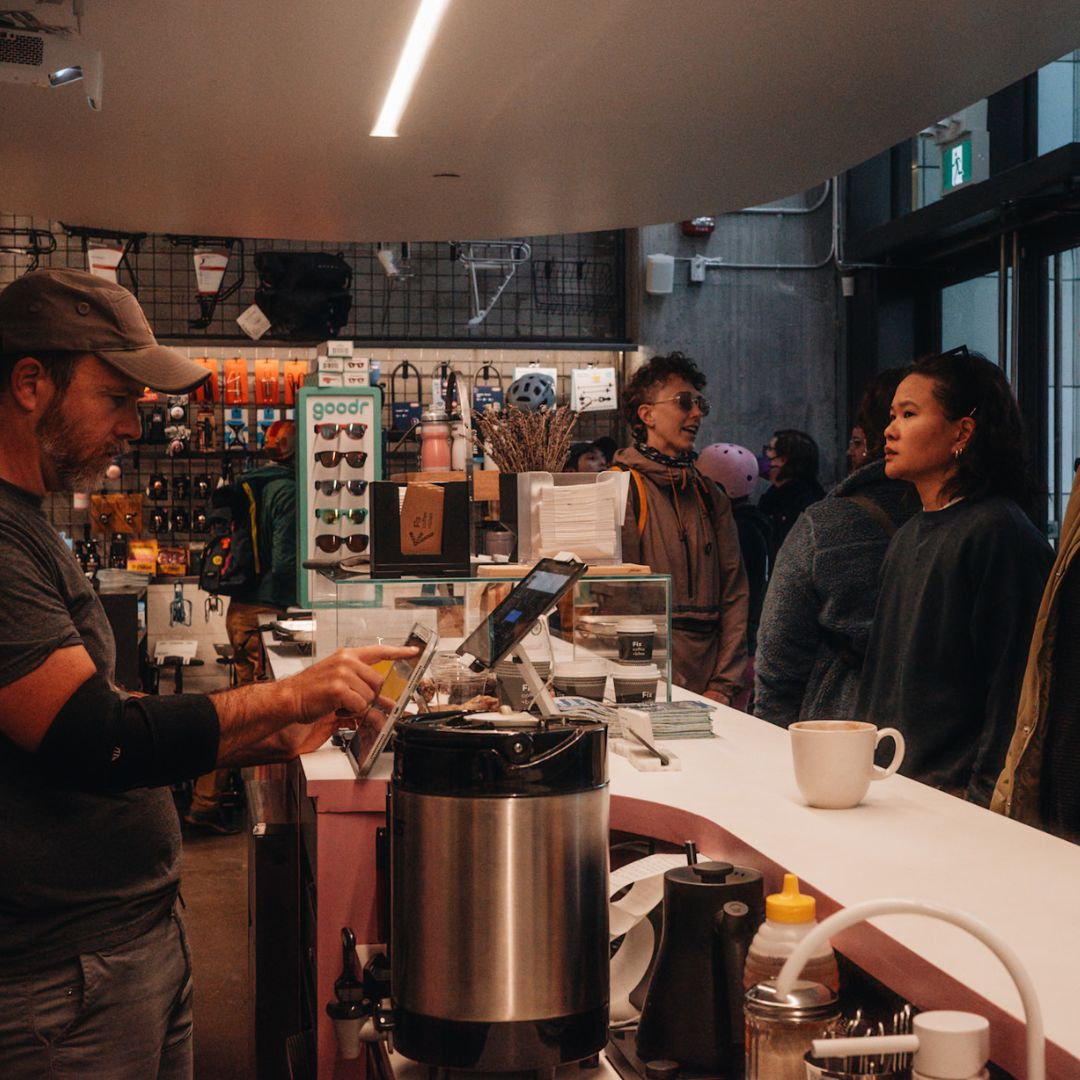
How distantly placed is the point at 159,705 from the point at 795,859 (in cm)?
85

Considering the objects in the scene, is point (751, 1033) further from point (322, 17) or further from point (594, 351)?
point (594, 351)

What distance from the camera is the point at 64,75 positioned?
4.18 m

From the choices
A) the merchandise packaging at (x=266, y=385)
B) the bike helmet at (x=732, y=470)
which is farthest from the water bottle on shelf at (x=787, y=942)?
the merchandise packaging at (x=266, y=385)

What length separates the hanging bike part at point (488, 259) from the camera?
30.5 ft

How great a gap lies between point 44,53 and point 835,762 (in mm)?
3393

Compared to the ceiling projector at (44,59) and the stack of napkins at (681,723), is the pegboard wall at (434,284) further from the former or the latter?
the stack of napkins at (681,723)

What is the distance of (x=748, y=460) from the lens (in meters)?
6.47

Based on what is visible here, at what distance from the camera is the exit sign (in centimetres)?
670

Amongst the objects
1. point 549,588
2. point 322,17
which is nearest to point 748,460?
point 322,17

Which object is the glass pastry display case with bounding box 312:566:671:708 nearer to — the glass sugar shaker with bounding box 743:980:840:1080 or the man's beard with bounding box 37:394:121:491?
the man's beard with bounding box 37:394:121:491

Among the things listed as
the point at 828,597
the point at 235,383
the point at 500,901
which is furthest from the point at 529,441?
the point at 235,383

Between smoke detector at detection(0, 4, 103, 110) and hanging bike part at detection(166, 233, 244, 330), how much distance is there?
402 centimetres

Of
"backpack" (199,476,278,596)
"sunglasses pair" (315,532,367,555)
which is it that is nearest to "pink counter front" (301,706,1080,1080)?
"sunglasses pair" (315,532,367,555)

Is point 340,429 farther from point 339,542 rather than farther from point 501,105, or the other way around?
point 501,105
